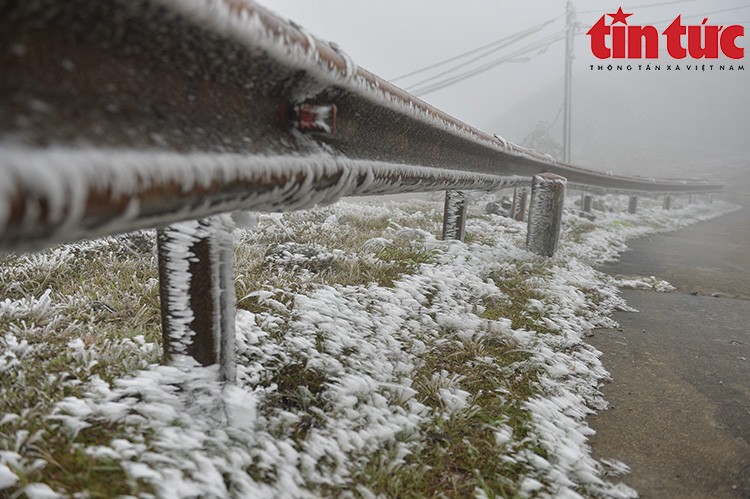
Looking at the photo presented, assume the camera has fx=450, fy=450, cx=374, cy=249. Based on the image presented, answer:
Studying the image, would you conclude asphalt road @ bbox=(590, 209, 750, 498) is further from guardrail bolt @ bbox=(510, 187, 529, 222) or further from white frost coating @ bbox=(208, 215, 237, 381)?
guardrail bolt @ bbox=(510, 187, 529, 222)

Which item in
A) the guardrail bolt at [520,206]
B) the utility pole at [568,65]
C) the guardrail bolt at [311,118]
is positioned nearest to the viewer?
the guardrail bolt at [311,118]

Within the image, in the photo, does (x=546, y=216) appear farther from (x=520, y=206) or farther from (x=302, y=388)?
(x=520, y=206)

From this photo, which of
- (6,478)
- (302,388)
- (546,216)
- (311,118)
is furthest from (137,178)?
(546,216)

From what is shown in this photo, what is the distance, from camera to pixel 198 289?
1783 mm

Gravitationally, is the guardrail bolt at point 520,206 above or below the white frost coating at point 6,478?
above

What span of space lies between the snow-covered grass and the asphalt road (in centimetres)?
16

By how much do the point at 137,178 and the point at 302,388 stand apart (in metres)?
1.48

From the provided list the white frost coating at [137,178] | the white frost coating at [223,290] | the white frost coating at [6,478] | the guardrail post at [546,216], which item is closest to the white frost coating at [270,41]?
the white frost coating at [137,178]

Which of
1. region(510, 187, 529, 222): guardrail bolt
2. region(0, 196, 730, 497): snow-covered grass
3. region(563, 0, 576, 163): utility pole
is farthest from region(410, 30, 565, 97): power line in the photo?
region(0, 196, 730, 497): snow-covered grass

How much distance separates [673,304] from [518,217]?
6.25 meters

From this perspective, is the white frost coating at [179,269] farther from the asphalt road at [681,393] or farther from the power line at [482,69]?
the power line at [482,69]

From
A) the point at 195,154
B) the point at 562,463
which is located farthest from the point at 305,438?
the point at 195,154

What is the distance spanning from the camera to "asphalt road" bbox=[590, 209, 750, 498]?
2.12 meters

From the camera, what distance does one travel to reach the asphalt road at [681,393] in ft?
6.95
